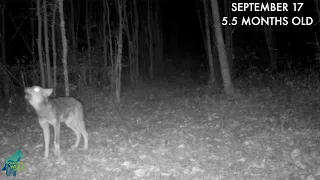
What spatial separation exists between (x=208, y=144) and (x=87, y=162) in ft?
10.6

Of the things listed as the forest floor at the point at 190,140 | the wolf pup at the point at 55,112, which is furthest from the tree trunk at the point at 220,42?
the wolf pup at the point at 55,112

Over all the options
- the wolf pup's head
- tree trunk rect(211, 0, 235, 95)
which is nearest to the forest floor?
tree trunk rect(211, 0, 235, 95)

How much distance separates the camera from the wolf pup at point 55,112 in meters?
7.56

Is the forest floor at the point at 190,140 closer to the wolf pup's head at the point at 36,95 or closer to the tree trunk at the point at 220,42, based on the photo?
the tree trunk at the point at 220,42

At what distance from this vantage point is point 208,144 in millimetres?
8922

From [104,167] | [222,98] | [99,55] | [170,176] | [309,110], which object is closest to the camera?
[170,176]

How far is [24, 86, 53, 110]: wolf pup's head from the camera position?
742cm

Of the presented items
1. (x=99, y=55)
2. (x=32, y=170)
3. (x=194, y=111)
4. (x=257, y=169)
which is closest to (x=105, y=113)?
(x=194, y=111)

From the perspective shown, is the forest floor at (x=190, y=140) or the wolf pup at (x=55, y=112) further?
the wolf pup at (x=55, y=112)

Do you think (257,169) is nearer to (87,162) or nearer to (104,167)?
(104,167)

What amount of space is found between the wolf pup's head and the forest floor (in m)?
1.52

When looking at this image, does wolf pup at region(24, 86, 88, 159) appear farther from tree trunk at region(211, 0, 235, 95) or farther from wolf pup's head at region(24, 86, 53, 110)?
tree trunk at region(211, 0, 235, 95)

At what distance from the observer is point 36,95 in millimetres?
7527

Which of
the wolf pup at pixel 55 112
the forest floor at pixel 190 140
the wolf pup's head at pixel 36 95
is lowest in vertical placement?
the forest floor at pixel 190 140
